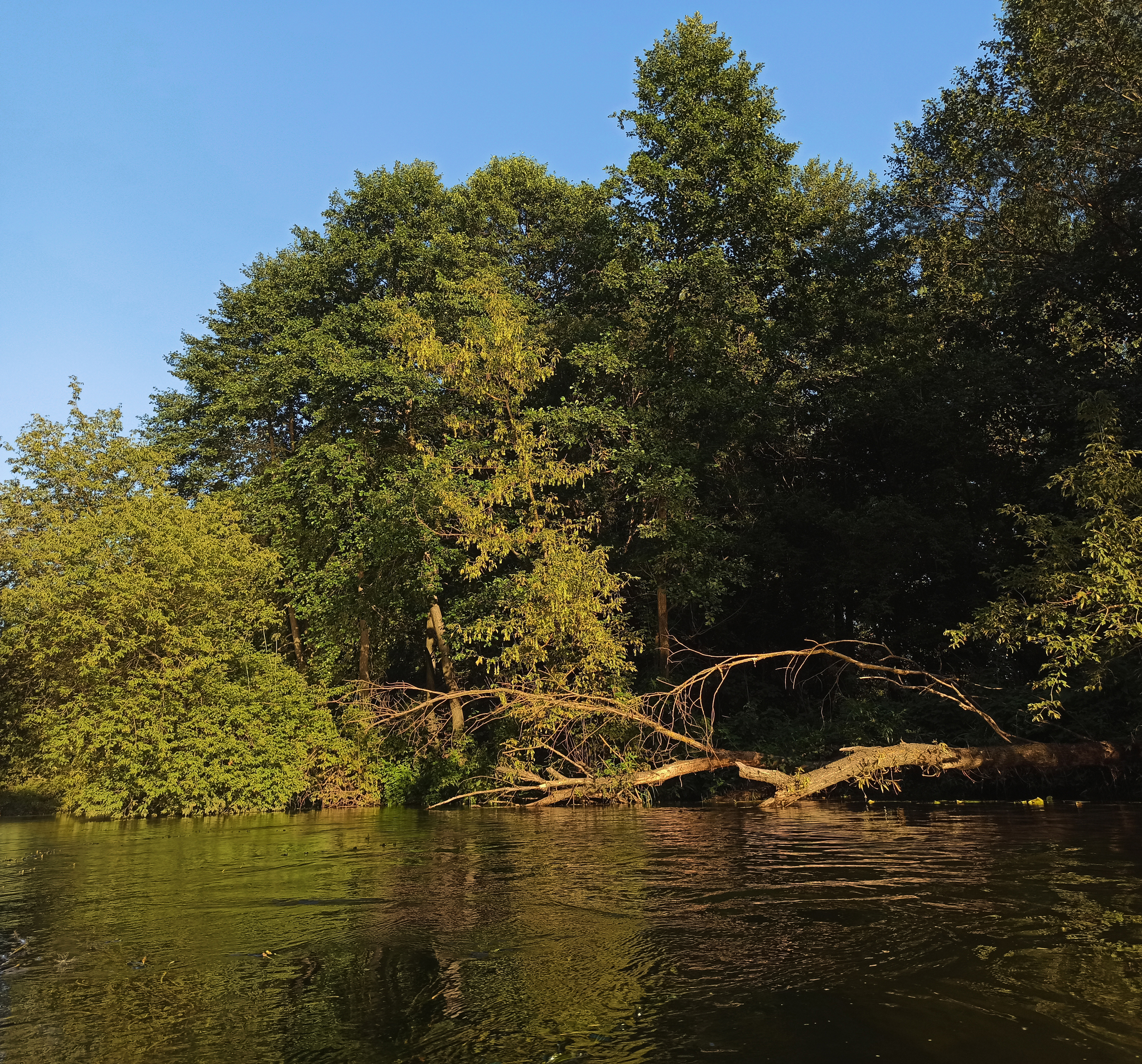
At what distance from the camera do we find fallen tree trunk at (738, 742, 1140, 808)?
16.0 metres

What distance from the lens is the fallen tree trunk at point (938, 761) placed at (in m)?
16.0

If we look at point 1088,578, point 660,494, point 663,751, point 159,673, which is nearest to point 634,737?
point 663,751

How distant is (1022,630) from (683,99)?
1896cm

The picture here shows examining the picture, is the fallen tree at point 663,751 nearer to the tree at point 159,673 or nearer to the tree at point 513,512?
the tree at point 513,512

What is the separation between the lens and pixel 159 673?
22.8 meters

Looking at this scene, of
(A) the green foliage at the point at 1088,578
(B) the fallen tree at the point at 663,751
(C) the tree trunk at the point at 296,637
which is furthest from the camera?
(C) the tree trunk at the point at 296,637

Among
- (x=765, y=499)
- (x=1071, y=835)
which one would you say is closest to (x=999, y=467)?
(x=765, y=499)

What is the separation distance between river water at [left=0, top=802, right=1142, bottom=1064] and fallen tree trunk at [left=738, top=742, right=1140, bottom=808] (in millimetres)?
3306

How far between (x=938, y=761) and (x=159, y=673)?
17.8 metres

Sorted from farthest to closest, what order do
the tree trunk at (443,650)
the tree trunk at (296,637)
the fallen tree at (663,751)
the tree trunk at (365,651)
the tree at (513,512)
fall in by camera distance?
the tree trunk at (296,637)
the tree trunk at (365,651)
the tree trunk at (443,650)
the tree at (513,512)
the fallen tree at (663,751)

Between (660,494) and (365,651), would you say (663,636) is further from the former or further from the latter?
(365,651)

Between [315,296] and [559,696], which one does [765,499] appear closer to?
[559,696]

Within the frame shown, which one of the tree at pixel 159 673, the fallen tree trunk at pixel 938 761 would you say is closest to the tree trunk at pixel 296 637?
the tree at pixel 159 673

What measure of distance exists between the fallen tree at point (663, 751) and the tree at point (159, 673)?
3.24 meters
